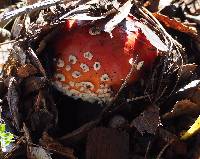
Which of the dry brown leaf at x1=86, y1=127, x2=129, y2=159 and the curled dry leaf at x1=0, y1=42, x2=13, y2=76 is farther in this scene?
the curled dry leaf at x1=0, y1=42, x2=13, y2=76

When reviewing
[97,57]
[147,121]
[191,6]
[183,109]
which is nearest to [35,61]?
[97,57]

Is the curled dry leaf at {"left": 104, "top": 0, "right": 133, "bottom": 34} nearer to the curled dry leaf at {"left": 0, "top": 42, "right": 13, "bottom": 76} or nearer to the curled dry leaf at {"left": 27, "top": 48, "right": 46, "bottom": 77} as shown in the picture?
the curled dry leaf at {"left": 27, "top": 48, "right": 46, "bottom": 77}

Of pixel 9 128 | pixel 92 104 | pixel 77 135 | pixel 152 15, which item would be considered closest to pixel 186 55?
pixel 152 15

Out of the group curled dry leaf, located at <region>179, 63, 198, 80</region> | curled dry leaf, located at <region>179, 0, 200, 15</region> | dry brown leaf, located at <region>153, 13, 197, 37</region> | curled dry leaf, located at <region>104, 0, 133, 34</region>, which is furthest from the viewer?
curled dry leaf, located at <region>179, 0, 200, 15</region>

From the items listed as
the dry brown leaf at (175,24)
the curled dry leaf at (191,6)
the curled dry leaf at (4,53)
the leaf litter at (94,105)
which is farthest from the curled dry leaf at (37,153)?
the curled dry leaf at (191,6)

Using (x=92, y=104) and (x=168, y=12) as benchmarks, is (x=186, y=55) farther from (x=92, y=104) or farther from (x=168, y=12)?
(x=92, y=104)

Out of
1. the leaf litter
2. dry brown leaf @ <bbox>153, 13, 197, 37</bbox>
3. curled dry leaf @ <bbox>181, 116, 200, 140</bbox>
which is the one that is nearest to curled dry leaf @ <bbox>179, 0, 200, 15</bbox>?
dry brown leaf @ <bbox>153, 13, 197, 37</bbox>

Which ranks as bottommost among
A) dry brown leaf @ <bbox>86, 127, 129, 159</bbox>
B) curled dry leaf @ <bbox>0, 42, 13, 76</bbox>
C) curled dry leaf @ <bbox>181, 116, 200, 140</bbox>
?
curled dry leaf @ <bbox>181, 116, 200, 140</bbox>
